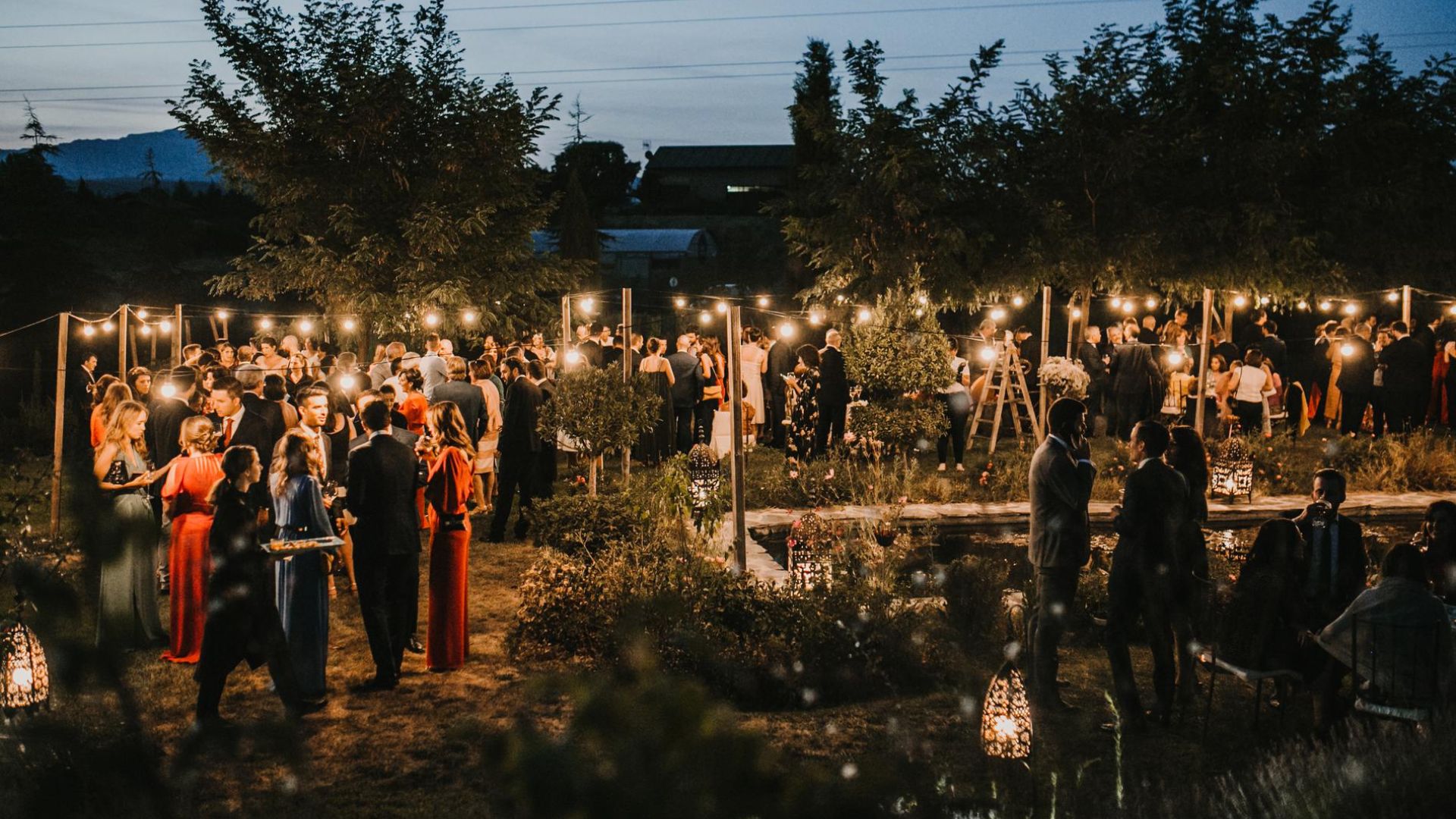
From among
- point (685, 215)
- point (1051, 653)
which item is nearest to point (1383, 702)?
point (1051, 653)

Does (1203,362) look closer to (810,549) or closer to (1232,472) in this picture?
(1232,472)

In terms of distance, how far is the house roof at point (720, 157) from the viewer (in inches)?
2611

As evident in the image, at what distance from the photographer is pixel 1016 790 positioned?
15.6ft

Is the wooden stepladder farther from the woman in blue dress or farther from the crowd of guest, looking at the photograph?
the woman in blue dress

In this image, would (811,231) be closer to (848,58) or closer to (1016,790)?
(848,58)

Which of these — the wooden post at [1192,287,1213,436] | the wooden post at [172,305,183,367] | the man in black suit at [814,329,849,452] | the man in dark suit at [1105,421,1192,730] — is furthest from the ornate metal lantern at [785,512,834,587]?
the wooden post at [172,305,183,367]

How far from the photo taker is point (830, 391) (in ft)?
43.4

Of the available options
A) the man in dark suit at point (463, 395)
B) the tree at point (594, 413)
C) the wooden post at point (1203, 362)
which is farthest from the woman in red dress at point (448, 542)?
the wooden post at point (1203, 362)

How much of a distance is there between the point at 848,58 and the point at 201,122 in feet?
28.8

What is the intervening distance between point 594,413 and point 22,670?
26.6ft

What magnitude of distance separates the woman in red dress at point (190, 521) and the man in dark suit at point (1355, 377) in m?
13.4

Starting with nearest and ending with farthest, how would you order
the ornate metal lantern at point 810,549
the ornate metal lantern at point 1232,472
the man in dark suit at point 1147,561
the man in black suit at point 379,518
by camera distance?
1. the man in dark suit at point 1147,561
2. the man in black suit at point 379,518
3. the ornate metal lantern at point 810,549
4. the ornate metal lantern at point 1232,472

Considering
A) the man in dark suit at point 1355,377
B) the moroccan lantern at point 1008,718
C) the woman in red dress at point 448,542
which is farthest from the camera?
the man in dark suit at point 1355,377

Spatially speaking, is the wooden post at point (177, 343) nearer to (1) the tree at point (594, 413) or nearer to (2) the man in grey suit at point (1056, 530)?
(1) the tree at point (594, 413)
